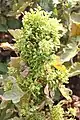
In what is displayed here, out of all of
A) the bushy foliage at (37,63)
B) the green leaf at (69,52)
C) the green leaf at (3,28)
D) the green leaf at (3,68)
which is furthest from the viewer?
the green leaf at (3,28)

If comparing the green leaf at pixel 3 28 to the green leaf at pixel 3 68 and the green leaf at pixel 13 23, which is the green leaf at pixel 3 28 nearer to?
the green leaf at pixel 13 23

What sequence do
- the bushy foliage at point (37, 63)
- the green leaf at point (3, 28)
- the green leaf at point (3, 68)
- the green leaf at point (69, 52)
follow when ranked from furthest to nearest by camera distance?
the green leaf at point (3, 28) → the green leaf at point (3, 68) → the green leaf at point (69, 52) → the bushy foliage at point (37, 63)

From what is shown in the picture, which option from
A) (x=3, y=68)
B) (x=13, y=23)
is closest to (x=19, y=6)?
(x=13, y=23)

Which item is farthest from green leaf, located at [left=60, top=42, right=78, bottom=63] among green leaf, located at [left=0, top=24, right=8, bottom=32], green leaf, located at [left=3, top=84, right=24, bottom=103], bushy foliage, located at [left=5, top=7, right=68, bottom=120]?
green leaf, located at [left=0, top=24, right=8, bottom=32]

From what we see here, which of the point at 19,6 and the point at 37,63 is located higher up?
the point at 19,6

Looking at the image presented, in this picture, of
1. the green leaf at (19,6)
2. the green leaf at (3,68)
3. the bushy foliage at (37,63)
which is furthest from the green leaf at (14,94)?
the green leaf at (19,6)

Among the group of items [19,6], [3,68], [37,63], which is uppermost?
[19,6]

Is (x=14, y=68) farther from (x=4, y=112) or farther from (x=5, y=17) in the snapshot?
(x=5, y=17)

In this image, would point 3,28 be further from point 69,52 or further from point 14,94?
point 14,94

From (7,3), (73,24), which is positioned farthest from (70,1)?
(7,3)
